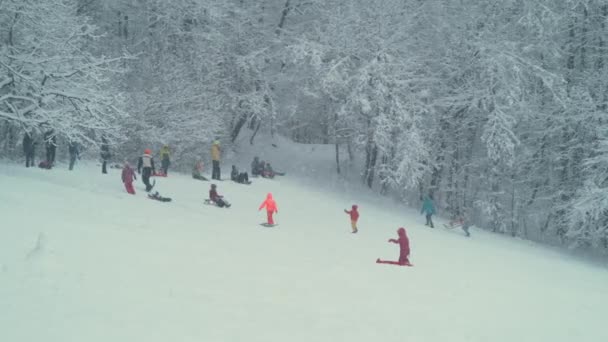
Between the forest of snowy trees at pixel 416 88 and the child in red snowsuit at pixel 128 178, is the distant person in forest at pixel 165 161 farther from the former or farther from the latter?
the child in red snowsuit at pixel 128 178

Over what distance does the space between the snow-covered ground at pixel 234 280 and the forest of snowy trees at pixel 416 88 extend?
7.31 m

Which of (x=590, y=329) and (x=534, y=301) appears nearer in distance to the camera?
(x=590, y=329)

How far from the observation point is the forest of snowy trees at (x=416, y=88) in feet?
79.3

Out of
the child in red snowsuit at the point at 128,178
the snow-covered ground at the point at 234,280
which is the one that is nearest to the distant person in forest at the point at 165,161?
the snow-covered ground at the point at 234,280

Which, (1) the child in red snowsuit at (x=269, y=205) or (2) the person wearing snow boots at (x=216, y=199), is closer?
(1) the child in red snowsuit at (x=269, y=205)

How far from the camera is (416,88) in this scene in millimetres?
27531

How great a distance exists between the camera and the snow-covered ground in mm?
6502

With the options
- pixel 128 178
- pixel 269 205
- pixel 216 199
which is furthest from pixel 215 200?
pixel 128 178

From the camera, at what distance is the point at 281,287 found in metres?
8.88

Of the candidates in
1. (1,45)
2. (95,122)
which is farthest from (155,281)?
(1,45)

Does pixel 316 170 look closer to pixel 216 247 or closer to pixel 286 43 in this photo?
pixel 286 43

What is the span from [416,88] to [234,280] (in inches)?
825

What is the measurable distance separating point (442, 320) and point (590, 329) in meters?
3.38

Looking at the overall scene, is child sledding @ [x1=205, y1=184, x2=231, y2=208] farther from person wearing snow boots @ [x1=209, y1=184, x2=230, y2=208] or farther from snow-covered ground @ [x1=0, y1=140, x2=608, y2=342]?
snow-covered ground @ [x1=0, y1=140, x2=608, y2=342]
